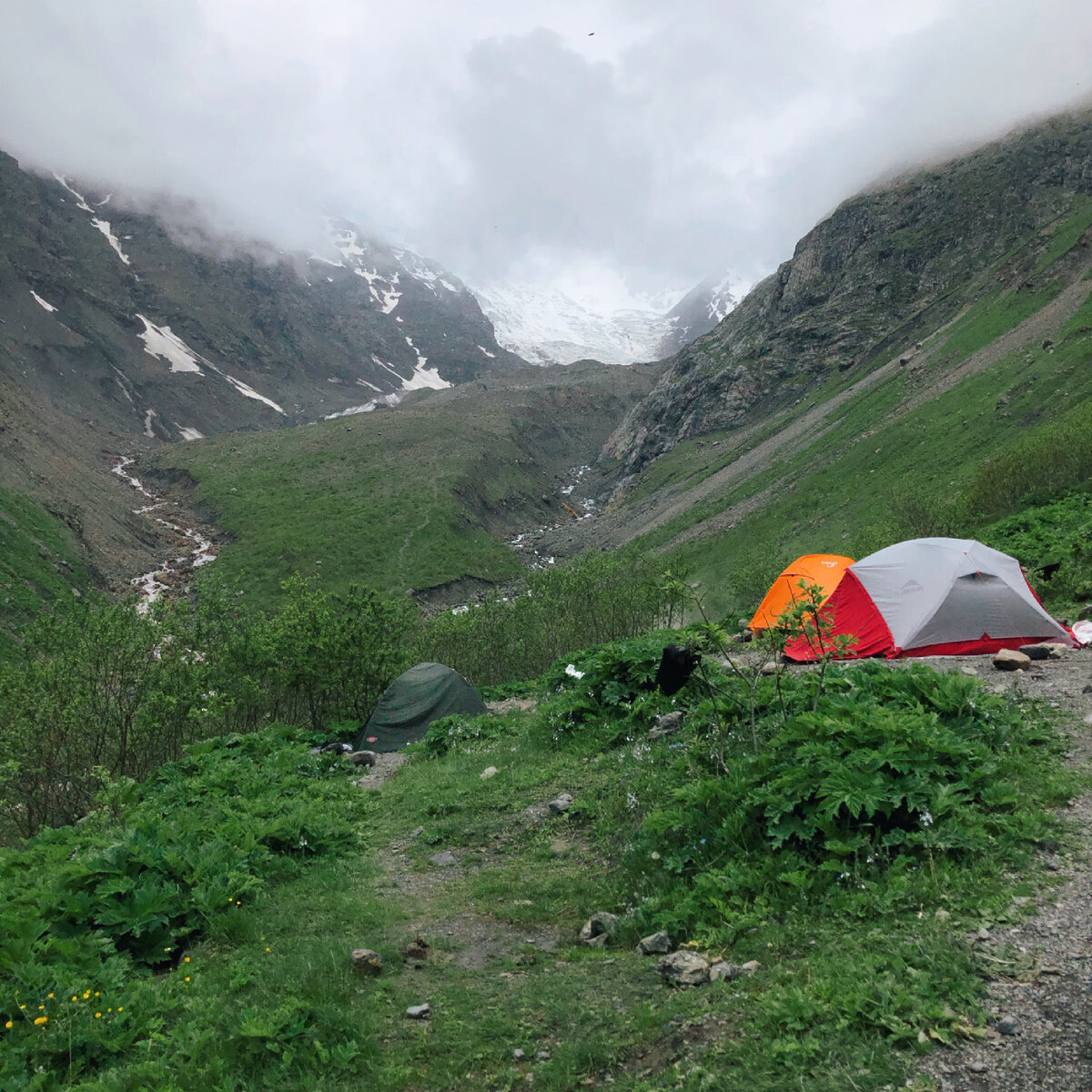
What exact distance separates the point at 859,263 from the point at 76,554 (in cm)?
13669

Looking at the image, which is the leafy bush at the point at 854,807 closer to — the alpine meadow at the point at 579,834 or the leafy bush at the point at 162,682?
the alpine meadow at the point at 579,834

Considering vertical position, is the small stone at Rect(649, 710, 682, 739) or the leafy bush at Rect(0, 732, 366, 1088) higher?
the leafy bush at Rect(0, 732, 366, 1088)

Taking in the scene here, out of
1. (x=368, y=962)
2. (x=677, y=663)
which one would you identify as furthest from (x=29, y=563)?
(x=368, y=962)

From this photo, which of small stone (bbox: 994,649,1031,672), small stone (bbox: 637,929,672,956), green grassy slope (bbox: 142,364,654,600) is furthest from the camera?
green grassy slope (bbox: 142,364,654,600)

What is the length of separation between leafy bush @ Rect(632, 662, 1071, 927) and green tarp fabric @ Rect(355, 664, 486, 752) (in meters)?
15.5

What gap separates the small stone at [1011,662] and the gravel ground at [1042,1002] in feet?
22.3

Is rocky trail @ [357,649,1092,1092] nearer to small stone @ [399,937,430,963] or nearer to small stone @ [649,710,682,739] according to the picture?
small stone @ [399,937,430,963]

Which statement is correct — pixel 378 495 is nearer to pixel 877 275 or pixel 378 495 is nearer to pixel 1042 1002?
pixel 877 275

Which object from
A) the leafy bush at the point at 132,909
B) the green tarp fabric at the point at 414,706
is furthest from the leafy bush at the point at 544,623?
the leafy bush at the point at 132,909

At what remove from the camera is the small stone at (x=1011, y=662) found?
42.5ft

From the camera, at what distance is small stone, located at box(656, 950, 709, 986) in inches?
243

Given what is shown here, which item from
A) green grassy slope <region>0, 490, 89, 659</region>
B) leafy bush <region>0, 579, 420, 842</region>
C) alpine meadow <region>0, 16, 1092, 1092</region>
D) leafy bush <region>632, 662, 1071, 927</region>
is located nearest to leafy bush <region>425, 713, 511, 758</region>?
alpine meadow <region>0, 16, 1092, 1092</region>

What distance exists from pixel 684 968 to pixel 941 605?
576 inches

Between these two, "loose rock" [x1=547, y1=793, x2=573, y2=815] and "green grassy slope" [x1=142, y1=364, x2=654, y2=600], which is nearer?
"loose rock" [x1=547, y1=793, x2=573, y2=815]
